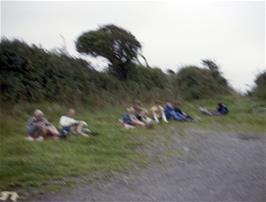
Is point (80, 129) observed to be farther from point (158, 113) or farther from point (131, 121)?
point (158, 113)

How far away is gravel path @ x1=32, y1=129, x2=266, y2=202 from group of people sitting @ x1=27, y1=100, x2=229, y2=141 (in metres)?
2.95

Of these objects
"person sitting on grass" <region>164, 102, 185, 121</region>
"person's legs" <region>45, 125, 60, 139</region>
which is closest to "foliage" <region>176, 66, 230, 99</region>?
"person sitting on grass" <region>164, 102, 185, 121</region>

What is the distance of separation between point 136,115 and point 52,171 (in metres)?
7.93

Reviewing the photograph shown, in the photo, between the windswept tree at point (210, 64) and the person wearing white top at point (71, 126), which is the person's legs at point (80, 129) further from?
the windswept tree at point (210, 64)

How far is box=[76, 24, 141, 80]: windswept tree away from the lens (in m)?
25.9

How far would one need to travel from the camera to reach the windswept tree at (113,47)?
1019 inches

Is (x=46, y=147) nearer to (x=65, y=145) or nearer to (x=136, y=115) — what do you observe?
(x=65, y=145)

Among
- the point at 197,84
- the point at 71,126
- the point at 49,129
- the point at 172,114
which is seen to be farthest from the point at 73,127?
the point at 197,84

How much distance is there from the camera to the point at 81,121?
13828mm

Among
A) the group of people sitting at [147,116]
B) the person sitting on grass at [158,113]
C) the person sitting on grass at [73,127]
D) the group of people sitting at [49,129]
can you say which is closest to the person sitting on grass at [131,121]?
the group of people sitting at [147,116]

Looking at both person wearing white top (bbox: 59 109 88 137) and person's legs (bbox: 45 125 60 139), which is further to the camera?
person wearing white top (bbox: 59 109 88 137)

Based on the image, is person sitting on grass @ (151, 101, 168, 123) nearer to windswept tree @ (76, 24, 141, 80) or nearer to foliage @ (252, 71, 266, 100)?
windswept tree @ (76, 24, 141, 80)

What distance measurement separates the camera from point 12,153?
10.3 m

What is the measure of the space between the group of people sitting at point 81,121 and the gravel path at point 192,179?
2951 mm
